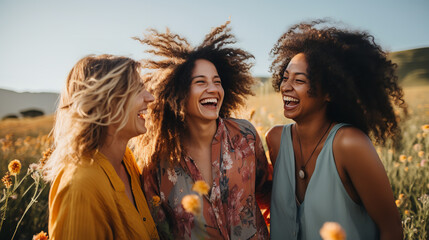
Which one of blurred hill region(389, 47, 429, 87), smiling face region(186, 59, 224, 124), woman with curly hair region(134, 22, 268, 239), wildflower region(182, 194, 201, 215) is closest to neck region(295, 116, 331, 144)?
woman with curly hair region(134, 22, 268, 239)

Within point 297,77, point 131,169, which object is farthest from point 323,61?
point 131,169

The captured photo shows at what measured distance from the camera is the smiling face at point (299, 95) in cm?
230

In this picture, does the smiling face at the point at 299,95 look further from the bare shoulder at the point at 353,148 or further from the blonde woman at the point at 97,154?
the blonde woman at the point at 97,154

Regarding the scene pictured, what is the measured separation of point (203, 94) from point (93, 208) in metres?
1.34

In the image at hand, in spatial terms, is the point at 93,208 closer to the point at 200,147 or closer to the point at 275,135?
the point at 200,147

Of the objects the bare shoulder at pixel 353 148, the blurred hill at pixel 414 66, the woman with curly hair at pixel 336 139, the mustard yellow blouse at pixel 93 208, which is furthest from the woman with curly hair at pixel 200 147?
the blurred hill at pixel 414 66

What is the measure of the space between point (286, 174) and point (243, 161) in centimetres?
41

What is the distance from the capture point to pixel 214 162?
2.42m

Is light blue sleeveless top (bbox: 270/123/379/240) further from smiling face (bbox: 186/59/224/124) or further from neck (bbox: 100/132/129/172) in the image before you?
neck (bbox: 100/132/129/172)

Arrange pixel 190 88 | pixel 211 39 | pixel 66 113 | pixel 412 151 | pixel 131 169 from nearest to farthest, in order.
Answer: pixel 66 113, pixel 131 169, pixel 190 88, pixel 211 39, pixel 412 151

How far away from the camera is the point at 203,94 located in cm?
255

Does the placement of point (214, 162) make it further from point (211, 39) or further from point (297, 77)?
point (211, 39)

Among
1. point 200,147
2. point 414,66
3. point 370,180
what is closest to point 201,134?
point 200,147

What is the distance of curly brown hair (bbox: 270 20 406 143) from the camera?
2189mm
